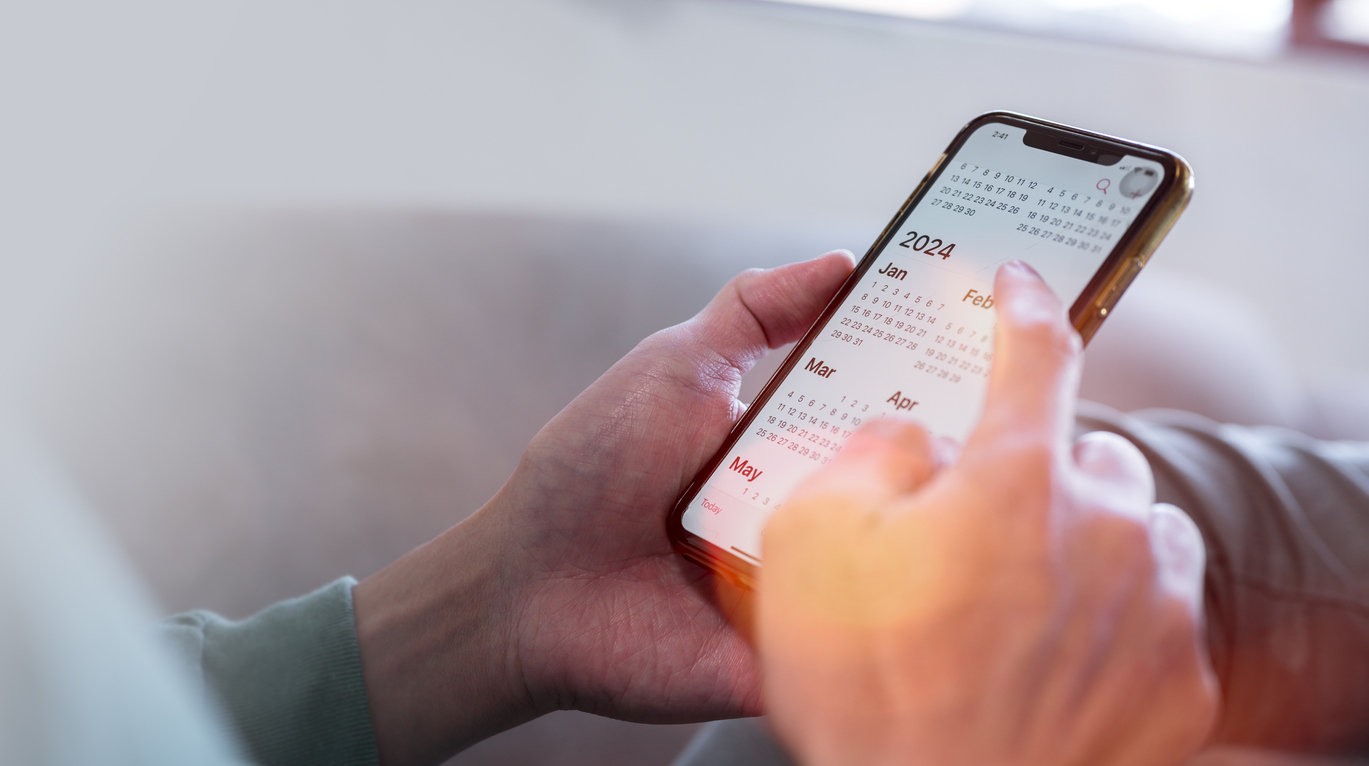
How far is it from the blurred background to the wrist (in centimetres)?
23

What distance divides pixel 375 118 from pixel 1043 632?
102 cm

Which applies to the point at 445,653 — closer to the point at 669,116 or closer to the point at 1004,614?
the point at 1004,614

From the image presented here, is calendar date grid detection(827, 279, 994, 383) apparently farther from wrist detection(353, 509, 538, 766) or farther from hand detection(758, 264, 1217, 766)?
wrist detection(353, 509, 538, 766)

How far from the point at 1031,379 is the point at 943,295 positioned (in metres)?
0.19

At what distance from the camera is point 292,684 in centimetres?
53

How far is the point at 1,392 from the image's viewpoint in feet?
2.47

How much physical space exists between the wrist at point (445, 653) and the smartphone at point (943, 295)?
130 mm

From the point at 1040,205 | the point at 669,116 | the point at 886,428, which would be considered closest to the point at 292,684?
the point at 886,428

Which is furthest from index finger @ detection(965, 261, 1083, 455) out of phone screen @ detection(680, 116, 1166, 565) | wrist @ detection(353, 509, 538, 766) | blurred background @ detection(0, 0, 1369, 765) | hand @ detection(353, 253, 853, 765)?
blurred background @ detection(0, 0, 1369, 765)

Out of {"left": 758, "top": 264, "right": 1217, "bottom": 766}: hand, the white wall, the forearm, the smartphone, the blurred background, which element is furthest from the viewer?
the white wall

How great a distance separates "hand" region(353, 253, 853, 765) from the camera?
1.63 ft

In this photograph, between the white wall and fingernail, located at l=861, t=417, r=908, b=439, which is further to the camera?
the white wall

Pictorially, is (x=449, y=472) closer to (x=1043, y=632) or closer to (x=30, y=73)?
(x=30, y=73)

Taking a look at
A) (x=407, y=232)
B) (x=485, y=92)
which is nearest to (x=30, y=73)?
(x=407, y=232)
